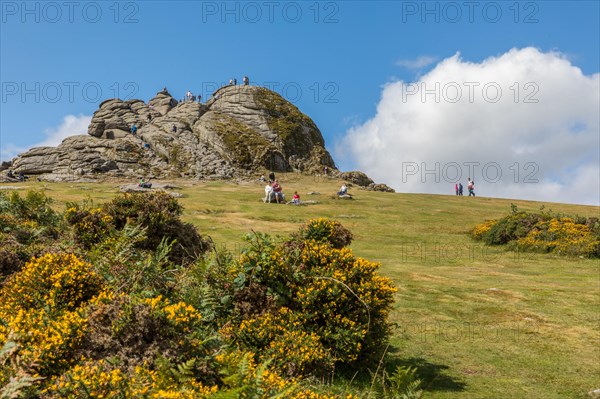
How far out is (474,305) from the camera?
17.9 m

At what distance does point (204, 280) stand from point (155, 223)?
5.67 meters

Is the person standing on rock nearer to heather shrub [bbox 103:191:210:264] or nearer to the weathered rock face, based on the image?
the weathered rock face

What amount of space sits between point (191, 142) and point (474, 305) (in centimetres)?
8265

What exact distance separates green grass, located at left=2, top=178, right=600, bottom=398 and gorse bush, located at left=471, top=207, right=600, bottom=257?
4.18ft

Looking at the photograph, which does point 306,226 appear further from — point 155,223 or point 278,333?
point 155,223

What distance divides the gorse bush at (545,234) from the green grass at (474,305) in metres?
1.27

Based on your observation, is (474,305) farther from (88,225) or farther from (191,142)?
(191,142)

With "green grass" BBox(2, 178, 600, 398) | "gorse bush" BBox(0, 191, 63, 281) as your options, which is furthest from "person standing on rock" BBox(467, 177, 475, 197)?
"gorse bush" BBox(0, 191, 63, 281)

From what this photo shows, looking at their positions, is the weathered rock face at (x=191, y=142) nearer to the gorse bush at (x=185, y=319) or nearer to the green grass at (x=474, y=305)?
the green grass at (x=474, y=305)

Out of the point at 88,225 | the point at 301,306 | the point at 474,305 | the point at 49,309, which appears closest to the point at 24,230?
the point at 88,225

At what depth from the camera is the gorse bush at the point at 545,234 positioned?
1212 inches

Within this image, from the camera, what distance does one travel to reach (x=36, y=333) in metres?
6.14

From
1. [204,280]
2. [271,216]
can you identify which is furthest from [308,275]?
[271,216]

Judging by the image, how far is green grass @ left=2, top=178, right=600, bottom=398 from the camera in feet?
38.0
